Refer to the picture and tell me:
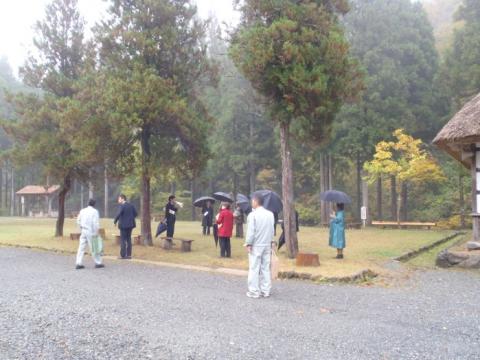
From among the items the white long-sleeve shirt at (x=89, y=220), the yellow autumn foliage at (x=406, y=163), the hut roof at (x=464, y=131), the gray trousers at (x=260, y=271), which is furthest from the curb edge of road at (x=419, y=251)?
the white long-sleeve shirt at (x=89, y=220)

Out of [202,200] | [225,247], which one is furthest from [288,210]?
[202,200]

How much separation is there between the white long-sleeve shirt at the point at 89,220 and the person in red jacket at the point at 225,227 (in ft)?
9.79

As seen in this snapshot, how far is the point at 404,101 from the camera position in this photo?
23047mm

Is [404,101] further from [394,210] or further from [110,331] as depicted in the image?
[110,331]

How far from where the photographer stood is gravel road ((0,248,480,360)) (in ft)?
14.2

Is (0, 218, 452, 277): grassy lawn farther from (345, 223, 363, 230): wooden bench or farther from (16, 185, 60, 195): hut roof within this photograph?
(16, 185, 60, 195): hut roof

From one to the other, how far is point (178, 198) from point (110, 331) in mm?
32812

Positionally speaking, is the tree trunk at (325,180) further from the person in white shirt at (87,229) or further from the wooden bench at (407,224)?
the person in white shirt at (87,229)

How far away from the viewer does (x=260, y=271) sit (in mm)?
6918

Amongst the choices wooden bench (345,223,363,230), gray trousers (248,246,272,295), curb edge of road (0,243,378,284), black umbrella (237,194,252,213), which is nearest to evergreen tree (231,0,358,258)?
curb edge of road (0,243,378,284)

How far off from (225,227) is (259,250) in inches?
165

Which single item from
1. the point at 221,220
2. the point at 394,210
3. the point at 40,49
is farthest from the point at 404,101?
the point at 40,49

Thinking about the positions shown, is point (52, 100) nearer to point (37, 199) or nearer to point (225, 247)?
point (225, 247)

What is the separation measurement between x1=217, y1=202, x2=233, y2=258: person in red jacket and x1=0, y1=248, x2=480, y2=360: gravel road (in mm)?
2546
